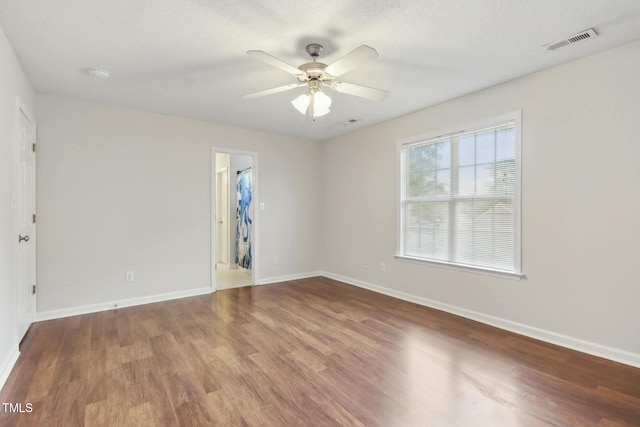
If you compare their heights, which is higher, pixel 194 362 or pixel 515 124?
pixel 515 124

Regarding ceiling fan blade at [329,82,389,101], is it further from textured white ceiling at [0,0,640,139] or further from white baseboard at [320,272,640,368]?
white baseboard at [320,272,640,368]

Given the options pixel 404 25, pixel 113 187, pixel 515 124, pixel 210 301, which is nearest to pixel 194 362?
pixel 210 301

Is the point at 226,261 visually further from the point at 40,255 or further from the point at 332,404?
the point at 332,404

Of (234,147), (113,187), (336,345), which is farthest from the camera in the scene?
(234,147)

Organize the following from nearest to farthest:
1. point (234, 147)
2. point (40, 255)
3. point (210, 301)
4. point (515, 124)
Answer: point (515, 124) < point (40, 255) < point (210, 301) < point (234, 147)

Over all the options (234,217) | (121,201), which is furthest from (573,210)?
(234,217)

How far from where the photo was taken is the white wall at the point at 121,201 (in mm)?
3428

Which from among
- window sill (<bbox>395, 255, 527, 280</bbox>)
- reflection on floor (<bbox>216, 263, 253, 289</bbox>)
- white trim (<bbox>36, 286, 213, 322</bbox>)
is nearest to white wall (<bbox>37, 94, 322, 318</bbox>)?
white trim (<bbox>36, 286, 213, 322</bbox>)

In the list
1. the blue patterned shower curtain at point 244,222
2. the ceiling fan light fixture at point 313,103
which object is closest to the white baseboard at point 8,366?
the ceiling fan light fixture at point 313,103

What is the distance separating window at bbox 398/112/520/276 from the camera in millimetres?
3119

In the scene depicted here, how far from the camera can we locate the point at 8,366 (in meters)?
2.21

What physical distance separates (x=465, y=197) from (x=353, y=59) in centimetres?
220

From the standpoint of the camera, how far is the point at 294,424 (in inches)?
67.5

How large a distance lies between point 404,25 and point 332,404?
8.29ft
